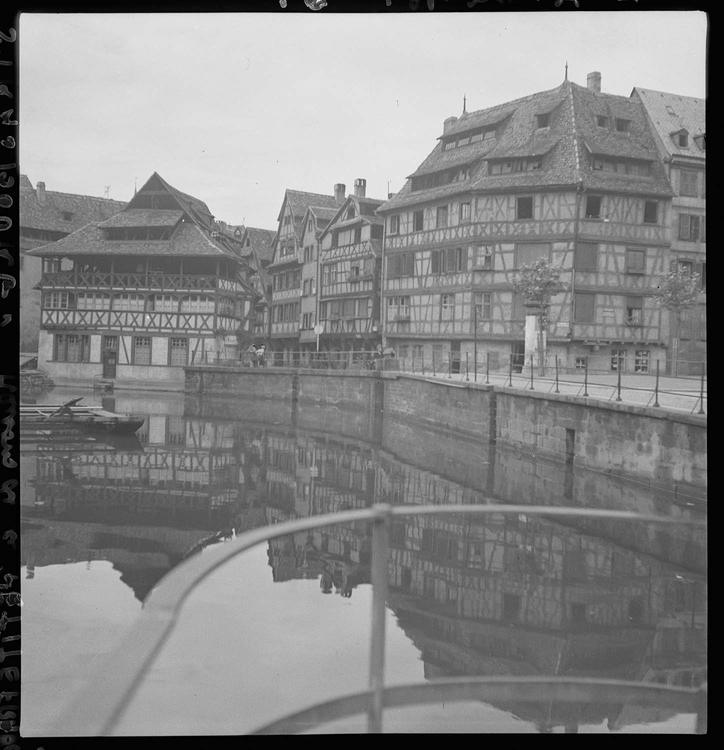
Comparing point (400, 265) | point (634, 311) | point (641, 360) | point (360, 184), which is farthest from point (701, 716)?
point (400, 265)

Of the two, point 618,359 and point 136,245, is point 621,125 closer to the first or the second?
A: point 618,359

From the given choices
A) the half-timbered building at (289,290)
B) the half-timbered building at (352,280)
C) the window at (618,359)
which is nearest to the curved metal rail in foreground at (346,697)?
the window at (618,359)

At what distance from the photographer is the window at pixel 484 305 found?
18891 millimetres

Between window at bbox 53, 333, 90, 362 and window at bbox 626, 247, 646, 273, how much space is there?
35.1ft

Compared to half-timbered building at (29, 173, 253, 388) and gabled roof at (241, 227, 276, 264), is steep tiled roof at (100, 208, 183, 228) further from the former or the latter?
gabled roof at (241, 227, 276, 264)

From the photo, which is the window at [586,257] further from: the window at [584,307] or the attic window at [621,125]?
the attic window at [621,125]

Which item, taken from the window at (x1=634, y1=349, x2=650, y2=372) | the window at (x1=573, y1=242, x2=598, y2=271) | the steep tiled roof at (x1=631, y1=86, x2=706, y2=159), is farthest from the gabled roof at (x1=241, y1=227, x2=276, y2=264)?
the steep tiled roof at (x1=631, y1=86, x2=706, y2=159)

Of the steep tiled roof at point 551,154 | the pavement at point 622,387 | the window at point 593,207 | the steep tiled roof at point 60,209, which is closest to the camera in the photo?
the steep tiled roof at point 60,209

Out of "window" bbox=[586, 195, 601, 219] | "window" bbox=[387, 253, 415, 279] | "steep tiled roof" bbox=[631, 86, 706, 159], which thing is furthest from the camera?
"window" bbox=[387, 253, 415, 279]

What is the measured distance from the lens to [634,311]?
15094 mm

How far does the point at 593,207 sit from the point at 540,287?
2.45 m

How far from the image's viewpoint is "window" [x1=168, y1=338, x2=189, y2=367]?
19.5 m

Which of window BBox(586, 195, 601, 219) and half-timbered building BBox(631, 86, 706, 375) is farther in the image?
window BBox(586, 195, 601, 219)

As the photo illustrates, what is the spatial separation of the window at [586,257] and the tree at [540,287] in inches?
18.9
